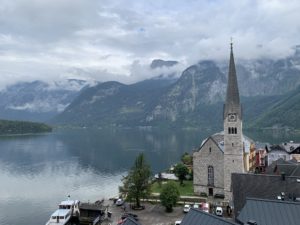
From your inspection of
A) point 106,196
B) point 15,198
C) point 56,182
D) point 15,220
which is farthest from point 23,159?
point 15,220

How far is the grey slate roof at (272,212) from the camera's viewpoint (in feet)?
93.9

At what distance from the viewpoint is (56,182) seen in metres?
112

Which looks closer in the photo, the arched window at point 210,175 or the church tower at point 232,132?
the church tower at point 232,132

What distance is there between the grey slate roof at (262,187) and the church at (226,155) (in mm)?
15717

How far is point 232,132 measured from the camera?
225ft

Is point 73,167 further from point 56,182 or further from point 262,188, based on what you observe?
point 262,188

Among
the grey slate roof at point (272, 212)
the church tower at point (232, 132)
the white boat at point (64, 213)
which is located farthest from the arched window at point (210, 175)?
the grey slate roof at point (272, 212)

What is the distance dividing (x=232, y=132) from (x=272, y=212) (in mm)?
39432

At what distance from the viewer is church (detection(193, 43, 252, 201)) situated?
68.0 metres

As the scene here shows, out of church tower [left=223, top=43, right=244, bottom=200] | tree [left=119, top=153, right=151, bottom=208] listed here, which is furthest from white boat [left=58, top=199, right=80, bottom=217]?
church tower [left=223, top=43, right=244, bottom=200]

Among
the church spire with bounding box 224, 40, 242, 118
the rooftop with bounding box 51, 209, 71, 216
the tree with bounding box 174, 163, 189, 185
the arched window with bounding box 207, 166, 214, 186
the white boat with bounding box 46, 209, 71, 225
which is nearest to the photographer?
the white boat with bounding box 46, 209, 71, 225

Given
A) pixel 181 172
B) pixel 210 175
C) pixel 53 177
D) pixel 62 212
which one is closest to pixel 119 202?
pixel 62 212

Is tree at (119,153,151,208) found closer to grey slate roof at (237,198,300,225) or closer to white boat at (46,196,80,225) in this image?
white boat at (46,196,80,225)

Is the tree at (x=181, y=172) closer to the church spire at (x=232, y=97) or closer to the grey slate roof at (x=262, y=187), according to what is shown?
the church spire at (x=232, y=97)
